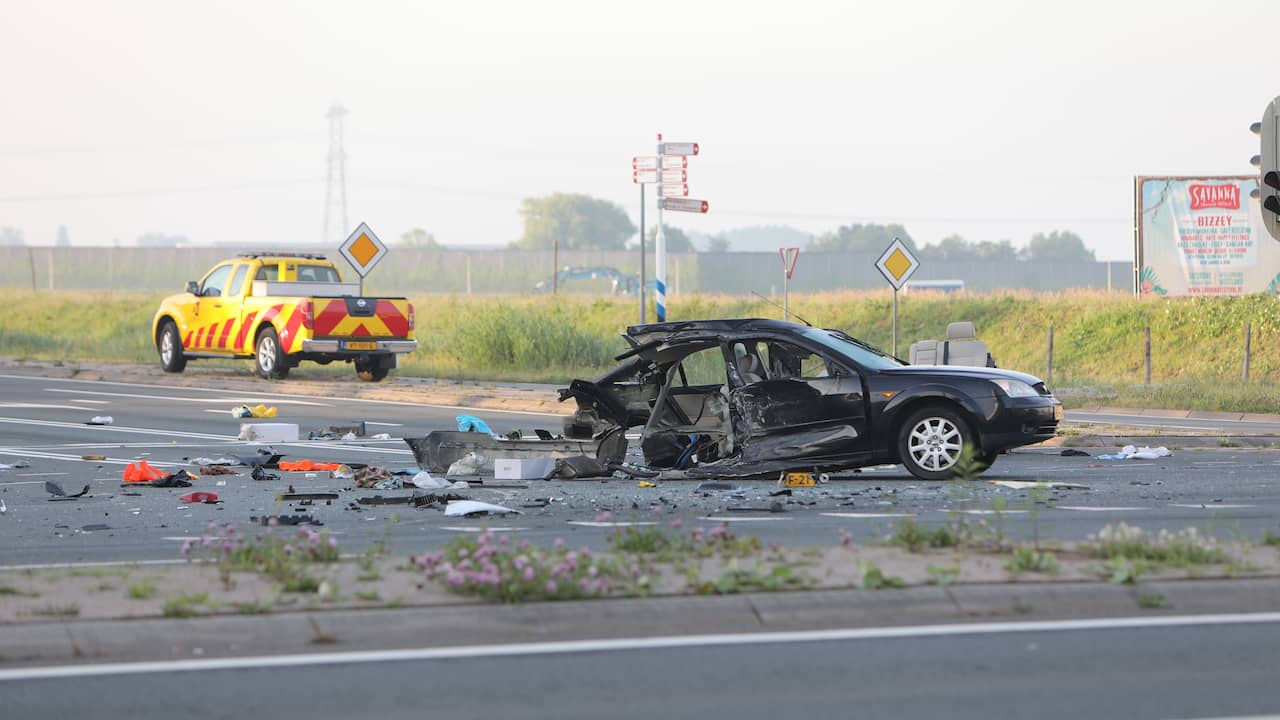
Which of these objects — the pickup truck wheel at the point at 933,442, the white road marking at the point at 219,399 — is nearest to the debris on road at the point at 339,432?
the white road marking at the point at 219,399

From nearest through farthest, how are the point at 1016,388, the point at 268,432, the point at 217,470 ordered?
the point at 1016,388 < the point at 217,470 < the point at 268,432

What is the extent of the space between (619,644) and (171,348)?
27.4m

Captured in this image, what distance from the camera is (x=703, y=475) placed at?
1420 cm

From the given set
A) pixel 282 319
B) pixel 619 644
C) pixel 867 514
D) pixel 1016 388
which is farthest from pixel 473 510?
pixel 282 319

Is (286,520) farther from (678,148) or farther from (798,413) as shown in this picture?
(678,148)

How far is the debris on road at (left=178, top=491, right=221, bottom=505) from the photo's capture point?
502 inches

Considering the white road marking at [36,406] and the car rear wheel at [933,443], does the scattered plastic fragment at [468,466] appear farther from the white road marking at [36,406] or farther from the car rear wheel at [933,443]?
the white road marking at [36,406]

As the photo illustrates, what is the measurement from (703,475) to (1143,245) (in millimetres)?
35638

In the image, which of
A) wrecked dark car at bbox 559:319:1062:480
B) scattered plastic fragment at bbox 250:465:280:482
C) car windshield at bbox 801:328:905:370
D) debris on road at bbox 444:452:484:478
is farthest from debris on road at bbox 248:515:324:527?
car windshield at bbox 801:328:905:370

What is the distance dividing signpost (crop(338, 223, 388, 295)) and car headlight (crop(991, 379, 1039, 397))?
17.3 metres

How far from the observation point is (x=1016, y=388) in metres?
14.4

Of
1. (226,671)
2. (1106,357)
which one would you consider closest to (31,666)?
(226,671)

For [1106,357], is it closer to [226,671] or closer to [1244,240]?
[1244,240]

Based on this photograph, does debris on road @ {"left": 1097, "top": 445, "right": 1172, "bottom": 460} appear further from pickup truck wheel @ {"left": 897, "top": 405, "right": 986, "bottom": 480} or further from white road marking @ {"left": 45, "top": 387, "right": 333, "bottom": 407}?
white road marking @ {"left": 45, "top": 387, "right": 333, "bottom": 407}
